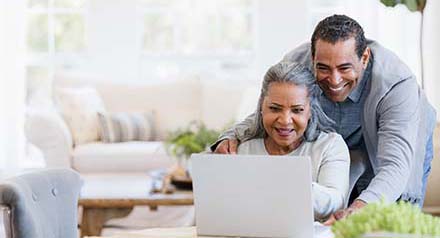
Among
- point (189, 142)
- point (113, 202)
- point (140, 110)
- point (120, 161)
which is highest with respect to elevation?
point (189, 142)

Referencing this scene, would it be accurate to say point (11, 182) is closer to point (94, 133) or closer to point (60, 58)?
point (94, 133)

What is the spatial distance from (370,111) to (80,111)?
3.79 meters

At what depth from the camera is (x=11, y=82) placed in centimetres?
645

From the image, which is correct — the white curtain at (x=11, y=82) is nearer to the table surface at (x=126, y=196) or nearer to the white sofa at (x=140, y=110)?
the white sofa at (x=140, y=110)

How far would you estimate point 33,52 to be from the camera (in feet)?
22.3

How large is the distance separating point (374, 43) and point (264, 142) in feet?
1.62

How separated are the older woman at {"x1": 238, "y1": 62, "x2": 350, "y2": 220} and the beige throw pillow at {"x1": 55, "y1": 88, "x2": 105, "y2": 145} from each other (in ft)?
12.2

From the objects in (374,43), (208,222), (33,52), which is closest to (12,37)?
(33,52)

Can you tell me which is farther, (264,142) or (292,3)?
(292,3)

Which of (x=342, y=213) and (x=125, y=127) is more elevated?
(x=342, y=213)

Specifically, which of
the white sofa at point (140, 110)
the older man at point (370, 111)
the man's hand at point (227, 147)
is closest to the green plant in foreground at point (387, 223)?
the older man at point (370, 111)

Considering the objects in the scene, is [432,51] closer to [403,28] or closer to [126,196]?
[403,28]

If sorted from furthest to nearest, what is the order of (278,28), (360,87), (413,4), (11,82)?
(278,28), (11,82), (413,4), (360,87)

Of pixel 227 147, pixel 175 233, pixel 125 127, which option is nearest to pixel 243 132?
pixel 227 147
